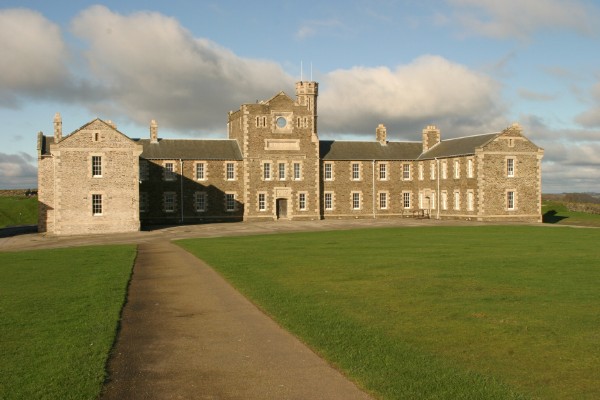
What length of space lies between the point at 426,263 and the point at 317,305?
9092 millimetres

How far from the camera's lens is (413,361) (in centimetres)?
966

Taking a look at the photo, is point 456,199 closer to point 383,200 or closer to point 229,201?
point 383,200

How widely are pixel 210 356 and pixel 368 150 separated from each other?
2266 inches

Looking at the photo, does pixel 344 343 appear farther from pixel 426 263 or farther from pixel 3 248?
pixel 3 248

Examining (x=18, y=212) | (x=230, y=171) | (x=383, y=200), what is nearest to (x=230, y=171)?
(x=230, y=171)

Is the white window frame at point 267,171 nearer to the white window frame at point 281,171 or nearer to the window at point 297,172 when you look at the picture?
the white window frame at point 281,171

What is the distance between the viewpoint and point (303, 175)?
62031mm

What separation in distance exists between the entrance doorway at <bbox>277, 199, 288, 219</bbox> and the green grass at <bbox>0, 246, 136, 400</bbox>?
37.5 metres

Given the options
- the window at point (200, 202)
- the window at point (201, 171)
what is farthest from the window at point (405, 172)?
the window at point (200, 202)

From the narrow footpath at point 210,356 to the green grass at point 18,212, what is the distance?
195 feet

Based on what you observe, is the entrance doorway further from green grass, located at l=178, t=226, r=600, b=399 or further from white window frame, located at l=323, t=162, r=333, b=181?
green grass, located at l=178, t=226, r=600, b=399

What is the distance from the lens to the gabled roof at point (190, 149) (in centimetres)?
5962

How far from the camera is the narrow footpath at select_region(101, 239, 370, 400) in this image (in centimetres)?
858

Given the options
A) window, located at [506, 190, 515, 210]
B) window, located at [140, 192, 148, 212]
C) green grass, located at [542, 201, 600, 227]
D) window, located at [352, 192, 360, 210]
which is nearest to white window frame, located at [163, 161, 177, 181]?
window, located at [140, 192, 148, 212]
